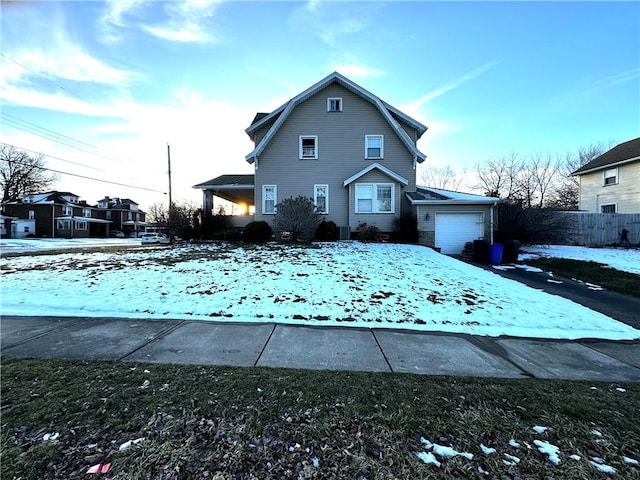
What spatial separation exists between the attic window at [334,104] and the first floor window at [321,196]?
4.66 m

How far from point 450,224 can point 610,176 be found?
16276 mm

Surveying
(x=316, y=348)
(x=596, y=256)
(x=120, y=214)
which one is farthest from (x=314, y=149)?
(x=120, y=214)

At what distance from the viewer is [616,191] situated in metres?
20.7

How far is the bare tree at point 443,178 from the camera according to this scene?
37.4 meters

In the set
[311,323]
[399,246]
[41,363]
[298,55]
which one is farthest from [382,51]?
[41,363]

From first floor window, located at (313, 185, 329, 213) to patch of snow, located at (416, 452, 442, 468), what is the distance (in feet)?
49.9

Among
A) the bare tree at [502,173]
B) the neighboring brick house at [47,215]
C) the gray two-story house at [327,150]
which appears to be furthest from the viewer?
the neighboring brick house at [47,215]

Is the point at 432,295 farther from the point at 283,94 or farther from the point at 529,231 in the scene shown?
the point at 283,94

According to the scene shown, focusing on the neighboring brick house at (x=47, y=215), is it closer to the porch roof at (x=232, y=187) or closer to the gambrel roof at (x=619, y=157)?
the porch roof at (x=232, y=187)

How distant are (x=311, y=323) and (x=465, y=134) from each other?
62.0 ft

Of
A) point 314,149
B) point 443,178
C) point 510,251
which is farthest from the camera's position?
point 443,178

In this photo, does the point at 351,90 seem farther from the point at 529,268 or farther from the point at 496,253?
the point at 529,268

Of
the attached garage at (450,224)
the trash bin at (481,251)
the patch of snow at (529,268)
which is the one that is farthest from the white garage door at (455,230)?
the patch of snow at (529,268)

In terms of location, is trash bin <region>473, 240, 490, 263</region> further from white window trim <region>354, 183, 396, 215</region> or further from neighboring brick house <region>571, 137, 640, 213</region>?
neighboring brick house <region>571, 137, 640, 213</region>
